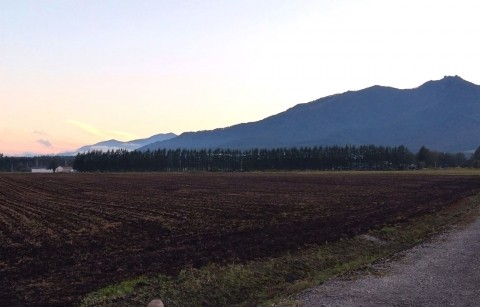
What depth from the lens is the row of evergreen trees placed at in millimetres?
165625

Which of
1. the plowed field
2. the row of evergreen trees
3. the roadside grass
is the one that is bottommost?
the roadside grass

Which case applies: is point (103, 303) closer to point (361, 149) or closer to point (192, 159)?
point (361, 149)

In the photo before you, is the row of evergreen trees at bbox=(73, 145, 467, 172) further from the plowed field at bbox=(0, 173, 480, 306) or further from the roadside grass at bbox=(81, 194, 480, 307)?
the roadside grass at bbox=(81, 194, 480, 307)

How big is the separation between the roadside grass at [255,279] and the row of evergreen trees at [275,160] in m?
149

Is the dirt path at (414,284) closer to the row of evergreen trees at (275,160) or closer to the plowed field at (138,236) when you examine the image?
the plowed field at (138,236)

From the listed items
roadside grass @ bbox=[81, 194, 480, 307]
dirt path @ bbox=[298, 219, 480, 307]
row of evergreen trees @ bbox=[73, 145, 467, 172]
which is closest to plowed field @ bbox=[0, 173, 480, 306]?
roadside grass @ bbox=[81, 194, 480, 307]

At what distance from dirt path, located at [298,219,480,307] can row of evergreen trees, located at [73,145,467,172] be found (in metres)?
150

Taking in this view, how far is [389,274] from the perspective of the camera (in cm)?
1341

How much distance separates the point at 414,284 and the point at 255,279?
430 centimetres

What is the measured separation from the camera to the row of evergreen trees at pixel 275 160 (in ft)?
543

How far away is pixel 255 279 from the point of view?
13.9m

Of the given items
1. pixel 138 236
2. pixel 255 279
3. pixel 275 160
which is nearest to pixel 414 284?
pixel 255 279

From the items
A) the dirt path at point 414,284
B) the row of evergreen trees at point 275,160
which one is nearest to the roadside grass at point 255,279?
the dirt path at point 414,284

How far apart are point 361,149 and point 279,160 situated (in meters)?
30.1
